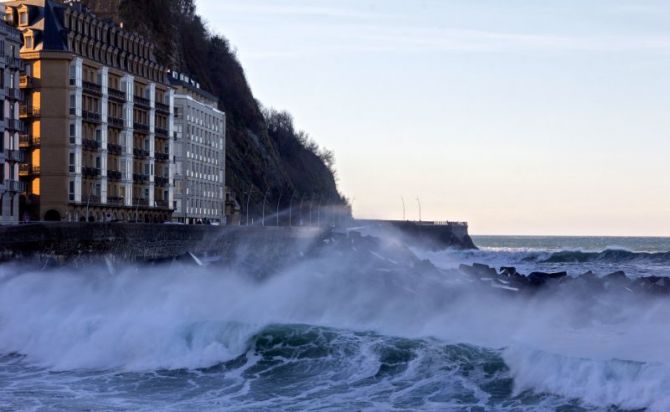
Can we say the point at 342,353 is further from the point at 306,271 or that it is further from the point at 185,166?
the point at 185,166

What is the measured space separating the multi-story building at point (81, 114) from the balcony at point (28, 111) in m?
0.07

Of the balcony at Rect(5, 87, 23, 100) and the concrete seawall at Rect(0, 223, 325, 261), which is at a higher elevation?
the balcony at Rect(5, 87, 23, 100)

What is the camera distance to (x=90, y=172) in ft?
293

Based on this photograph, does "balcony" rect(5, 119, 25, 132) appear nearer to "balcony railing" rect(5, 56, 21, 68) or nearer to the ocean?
"balcony railing" rect(5, 56, 21, 68)

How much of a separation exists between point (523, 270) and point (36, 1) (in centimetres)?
4756

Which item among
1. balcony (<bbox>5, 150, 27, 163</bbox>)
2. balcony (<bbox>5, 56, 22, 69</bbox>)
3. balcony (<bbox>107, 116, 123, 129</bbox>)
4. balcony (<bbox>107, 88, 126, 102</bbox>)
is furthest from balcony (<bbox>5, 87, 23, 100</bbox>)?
balcony (<bbox>107, 88, 126, 102</bbox>)

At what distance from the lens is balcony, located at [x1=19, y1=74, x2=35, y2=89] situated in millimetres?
82938

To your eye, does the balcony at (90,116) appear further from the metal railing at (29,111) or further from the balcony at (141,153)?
the balcony at (141,153)

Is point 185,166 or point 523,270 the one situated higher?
point 185,166

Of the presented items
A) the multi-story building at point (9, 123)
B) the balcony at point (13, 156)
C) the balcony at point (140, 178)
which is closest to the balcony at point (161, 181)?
the balcony at point (140, 178)

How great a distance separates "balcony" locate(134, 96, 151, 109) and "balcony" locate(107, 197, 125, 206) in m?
8.28

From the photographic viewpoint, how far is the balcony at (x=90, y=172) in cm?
8831

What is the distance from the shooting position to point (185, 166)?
116750 millimetres

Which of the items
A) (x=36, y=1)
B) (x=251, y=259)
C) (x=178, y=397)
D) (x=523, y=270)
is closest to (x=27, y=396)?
(x=178, y=397)
